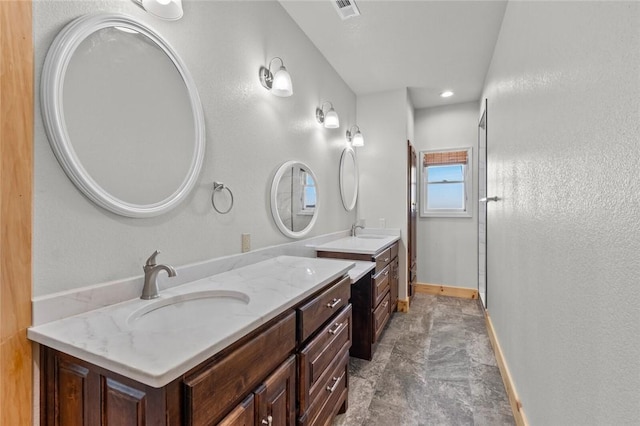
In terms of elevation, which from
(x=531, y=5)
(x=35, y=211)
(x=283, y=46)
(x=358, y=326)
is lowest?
(x=358, y=326)

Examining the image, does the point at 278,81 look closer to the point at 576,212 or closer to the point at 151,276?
the point at 151,276

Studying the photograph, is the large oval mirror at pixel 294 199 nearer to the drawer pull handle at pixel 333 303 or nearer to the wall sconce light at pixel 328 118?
the wall sconce light at pixel 328 118

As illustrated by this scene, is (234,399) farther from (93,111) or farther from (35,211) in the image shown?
(93,111)

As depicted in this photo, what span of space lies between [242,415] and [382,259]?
193cm

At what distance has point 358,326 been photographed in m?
2.32

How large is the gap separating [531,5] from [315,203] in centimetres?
181

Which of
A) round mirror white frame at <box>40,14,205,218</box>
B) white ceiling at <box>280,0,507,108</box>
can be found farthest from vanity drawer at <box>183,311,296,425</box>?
white ceiling at <box>280,0,507,108</box>

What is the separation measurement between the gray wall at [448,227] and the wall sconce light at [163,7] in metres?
3.58

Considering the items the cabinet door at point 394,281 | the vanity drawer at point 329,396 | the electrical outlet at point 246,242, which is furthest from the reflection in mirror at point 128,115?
the cabinet door at point 394,281

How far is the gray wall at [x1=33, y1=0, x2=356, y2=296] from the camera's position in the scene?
35.1 inches

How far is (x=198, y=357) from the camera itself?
2.25 ft

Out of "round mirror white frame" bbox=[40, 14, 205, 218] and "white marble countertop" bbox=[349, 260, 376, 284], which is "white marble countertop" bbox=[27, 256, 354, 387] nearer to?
"round mirror white frame" bbox=[40, 14, 205, 218]

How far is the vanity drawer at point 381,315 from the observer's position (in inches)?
93.5

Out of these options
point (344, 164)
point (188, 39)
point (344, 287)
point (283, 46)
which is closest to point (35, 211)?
point (188, 39)
